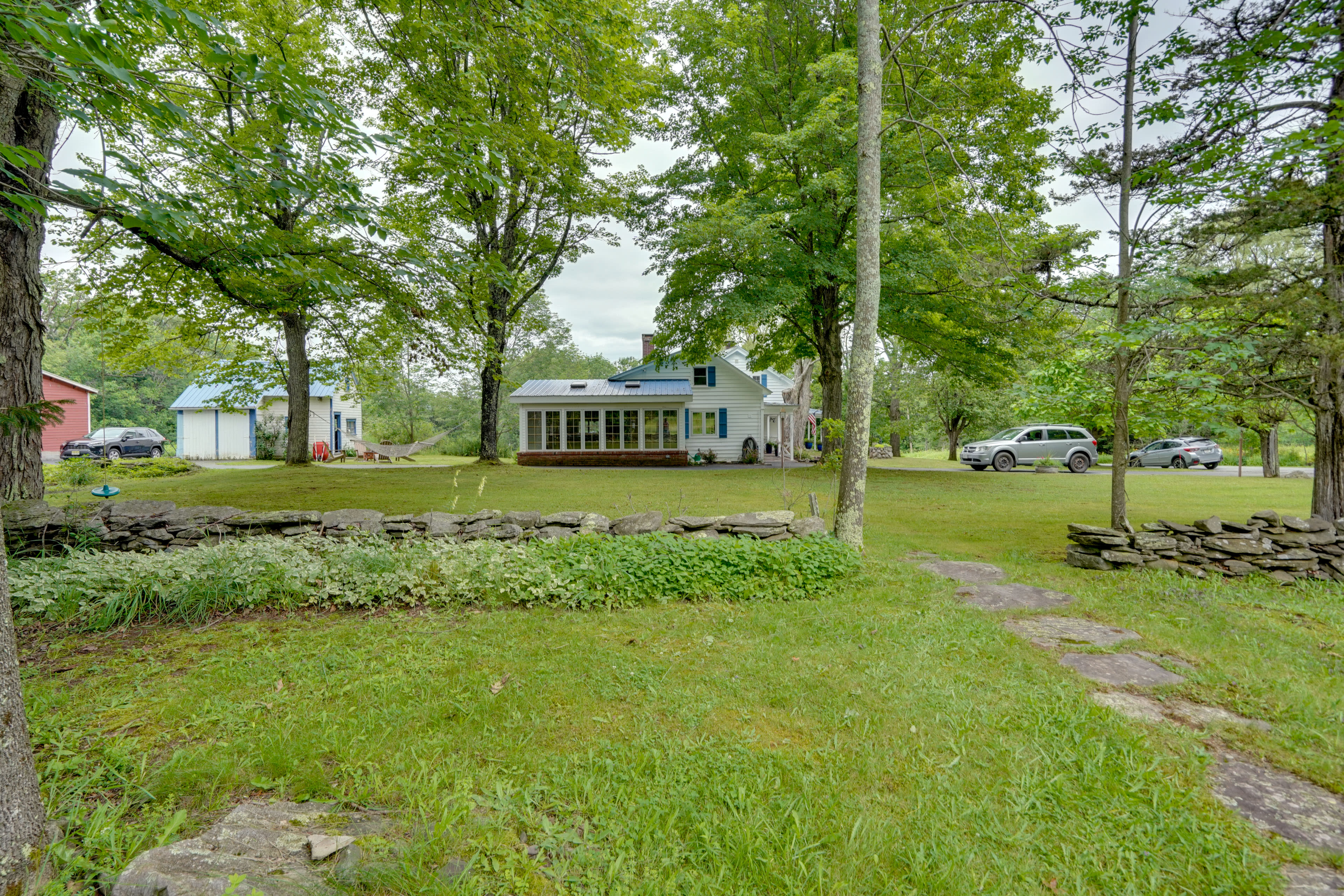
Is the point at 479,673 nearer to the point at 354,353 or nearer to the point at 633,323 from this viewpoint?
the point at 354,353

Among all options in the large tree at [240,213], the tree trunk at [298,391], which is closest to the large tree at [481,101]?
the large tree at [240,213]

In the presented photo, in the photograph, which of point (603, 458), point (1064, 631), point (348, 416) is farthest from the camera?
point (348, 416)

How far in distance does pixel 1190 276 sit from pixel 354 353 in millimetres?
9798

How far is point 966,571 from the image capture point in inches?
207

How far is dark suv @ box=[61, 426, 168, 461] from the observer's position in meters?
20.5

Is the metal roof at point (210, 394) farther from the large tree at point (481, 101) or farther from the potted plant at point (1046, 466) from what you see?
the potted plant at point (1046, 466)

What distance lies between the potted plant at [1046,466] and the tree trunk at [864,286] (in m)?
15.3

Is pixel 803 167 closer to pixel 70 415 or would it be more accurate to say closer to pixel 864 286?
pixel 864 286

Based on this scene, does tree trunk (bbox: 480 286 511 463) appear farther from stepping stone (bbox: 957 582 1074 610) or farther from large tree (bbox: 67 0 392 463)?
stepping stone (bbox: 957 582 1074 610)

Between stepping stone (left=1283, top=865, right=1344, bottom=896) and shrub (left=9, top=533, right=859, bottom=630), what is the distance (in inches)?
114

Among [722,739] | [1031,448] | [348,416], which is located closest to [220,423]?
[348,416]

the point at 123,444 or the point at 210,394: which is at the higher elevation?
the point at 210,394

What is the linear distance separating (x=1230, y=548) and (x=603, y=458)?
55.5ft

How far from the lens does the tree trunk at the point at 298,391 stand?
15234 millimetres
